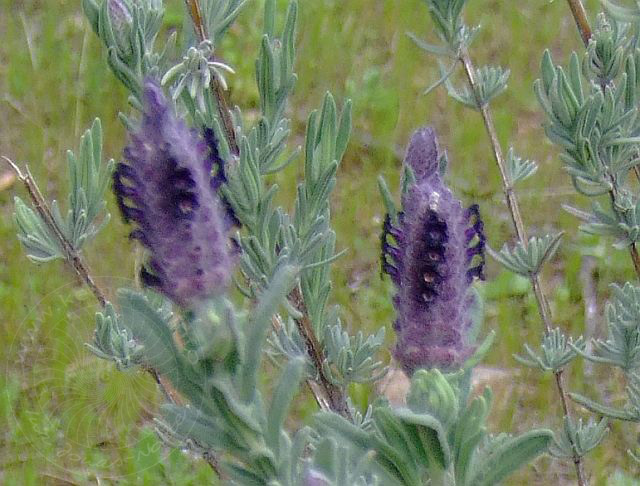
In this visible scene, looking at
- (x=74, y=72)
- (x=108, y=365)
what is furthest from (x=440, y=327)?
(x=74, y=72)

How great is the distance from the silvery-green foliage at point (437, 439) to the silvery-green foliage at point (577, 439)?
22.8 inches

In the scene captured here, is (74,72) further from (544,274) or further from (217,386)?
(217,386)

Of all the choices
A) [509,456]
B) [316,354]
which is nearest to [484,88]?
[316,354]

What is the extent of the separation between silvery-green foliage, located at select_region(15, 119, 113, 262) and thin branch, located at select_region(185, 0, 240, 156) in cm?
14

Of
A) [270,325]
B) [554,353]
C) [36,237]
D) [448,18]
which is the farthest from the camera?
[554,353]

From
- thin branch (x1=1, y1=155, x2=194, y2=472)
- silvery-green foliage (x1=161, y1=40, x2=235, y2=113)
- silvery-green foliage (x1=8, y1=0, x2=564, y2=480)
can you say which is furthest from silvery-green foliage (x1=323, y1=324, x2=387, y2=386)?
silvery-green foliage (x1=161, y1=40, x2=235, y2=113)

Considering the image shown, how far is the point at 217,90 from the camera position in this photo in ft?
3.48

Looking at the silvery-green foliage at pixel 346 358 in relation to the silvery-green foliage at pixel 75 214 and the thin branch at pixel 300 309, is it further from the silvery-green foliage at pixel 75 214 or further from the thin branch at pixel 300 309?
the silvery-green foliage at pixel 75 214

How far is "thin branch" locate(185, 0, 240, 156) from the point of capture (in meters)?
1.01

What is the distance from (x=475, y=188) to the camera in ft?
8.97

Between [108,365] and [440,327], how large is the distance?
1.09 m

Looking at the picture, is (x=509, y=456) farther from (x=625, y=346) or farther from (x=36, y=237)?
(x=36, y=237)

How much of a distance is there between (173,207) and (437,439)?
0.85 ft

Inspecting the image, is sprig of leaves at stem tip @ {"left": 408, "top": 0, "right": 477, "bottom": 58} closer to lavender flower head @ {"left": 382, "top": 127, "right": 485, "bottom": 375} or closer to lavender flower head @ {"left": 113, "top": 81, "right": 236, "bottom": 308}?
lavender flower head @ {"left": 382, "top": 127, "right": 485, "bottom": 375}
